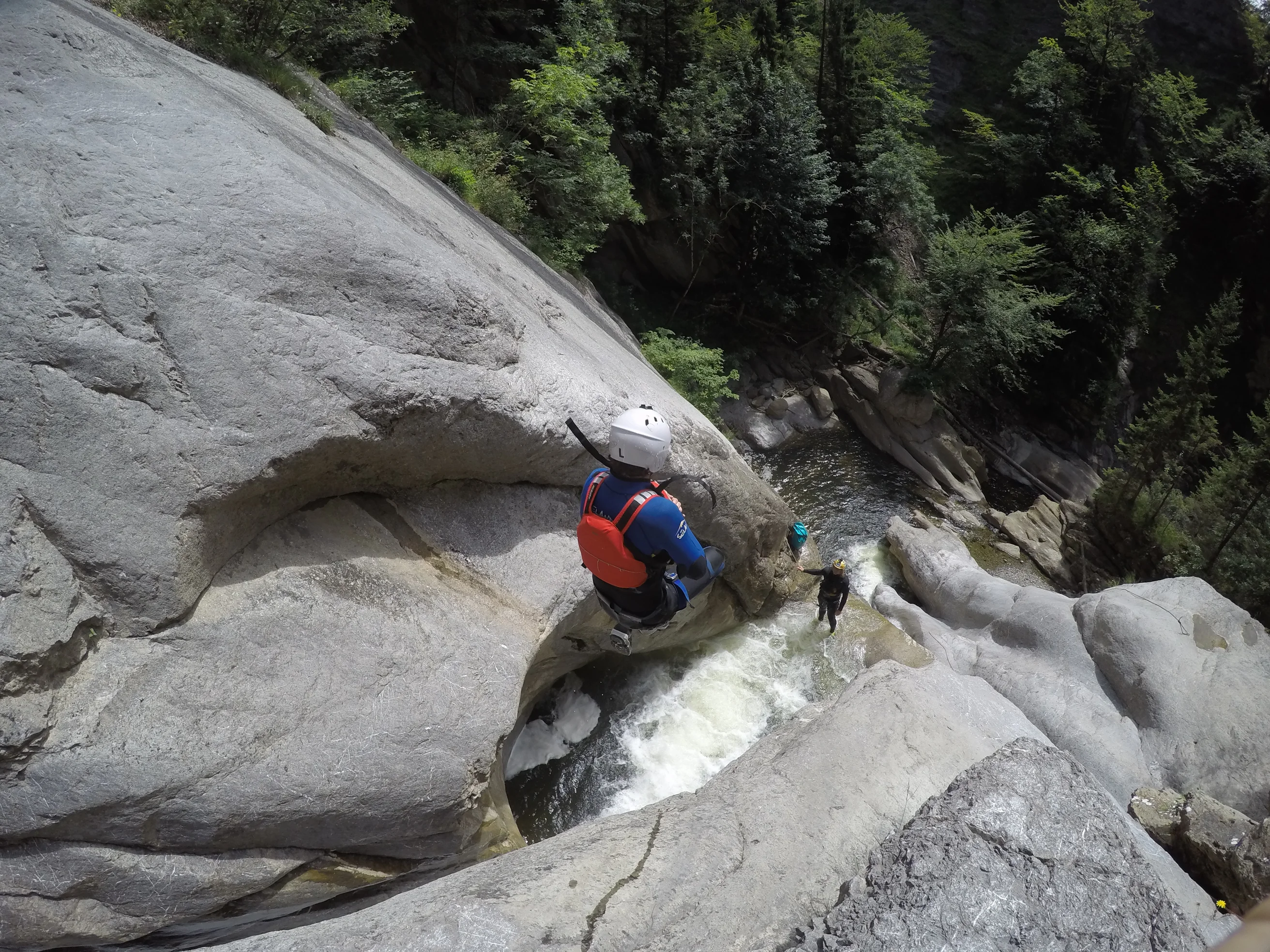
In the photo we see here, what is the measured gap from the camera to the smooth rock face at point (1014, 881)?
11.1 feet

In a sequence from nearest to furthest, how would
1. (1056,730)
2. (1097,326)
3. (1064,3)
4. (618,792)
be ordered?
(618,792) → (1056,730) → (1097,326) → (1064,3)

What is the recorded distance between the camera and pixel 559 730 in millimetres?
8852

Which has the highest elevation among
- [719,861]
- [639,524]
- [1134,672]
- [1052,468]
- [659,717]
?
[639,524]

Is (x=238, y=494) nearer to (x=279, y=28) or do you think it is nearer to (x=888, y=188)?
(x=279, y=28)

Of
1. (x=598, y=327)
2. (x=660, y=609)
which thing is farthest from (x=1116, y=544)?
(x=660, y=609)

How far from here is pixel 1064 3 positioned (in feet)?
92.4

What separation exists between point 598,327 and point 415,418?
542 centimetres

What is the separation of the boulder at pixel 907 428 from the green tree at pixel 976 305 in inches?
29.8

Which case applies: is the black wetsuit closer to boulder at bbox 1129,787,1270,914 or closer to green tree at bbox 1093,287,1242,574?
boulder at bbox 1129,787,1270,914

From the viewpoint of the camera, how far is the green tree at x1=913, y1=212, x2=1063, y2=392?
1831 centimetres

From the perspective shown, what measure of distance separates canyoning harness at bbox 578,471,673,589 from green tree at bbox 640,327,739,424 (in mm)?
10303

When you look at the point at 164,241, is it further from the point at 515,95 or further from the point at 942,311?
the point at 942,311

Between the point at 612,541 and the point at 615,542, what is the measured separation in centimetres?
2

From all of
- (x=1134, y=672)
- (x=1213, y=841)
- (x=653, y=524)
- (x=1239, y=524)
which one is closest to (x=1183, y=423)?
(x=1239, y=524)
